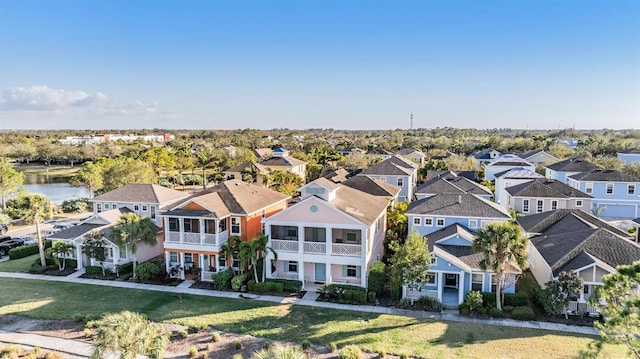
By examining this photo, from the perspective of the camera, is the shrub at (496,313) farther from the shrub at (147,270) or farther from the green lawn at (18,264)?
the green lawn at (18,264)

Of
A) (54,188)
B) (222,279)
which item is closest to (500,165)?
(222,279)

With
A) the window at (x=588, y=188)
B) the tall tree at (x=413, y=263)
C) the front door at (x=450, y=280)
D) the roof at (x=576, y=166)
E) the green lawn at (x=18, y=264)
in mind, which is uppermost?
the roof at (x=576, y=166)

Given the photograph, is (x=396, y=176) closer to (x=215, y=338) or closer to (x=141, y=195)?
(x=141, y=195)

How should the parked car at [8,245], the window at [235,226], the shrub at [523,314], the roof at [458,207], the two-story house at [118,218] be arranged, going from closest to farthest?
the shrub at [523,314]
the window at [235,226]
the roof at [458,207]
the two-story house at [118,218]
the parked car at [8,245]

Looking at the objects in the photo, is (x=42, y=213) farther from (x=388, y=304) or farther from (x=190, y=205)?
(x=388, y=304)

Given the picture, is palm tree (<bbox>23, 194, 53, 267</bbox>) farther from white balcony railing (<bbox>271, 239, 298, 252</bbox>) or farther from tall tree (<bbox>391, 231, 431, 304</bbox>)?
tall tree (<bbox>391, 231, 431, 304</bbox>)

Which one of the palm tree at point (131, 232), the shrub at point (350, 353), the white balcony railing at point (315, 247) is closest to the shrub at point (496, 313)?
the shrub at point (350, 353)

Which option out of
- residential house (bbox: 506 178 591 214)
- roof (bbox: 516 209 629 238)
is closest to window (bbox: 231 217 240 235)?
roof (bbox: 516 209 629 238)
